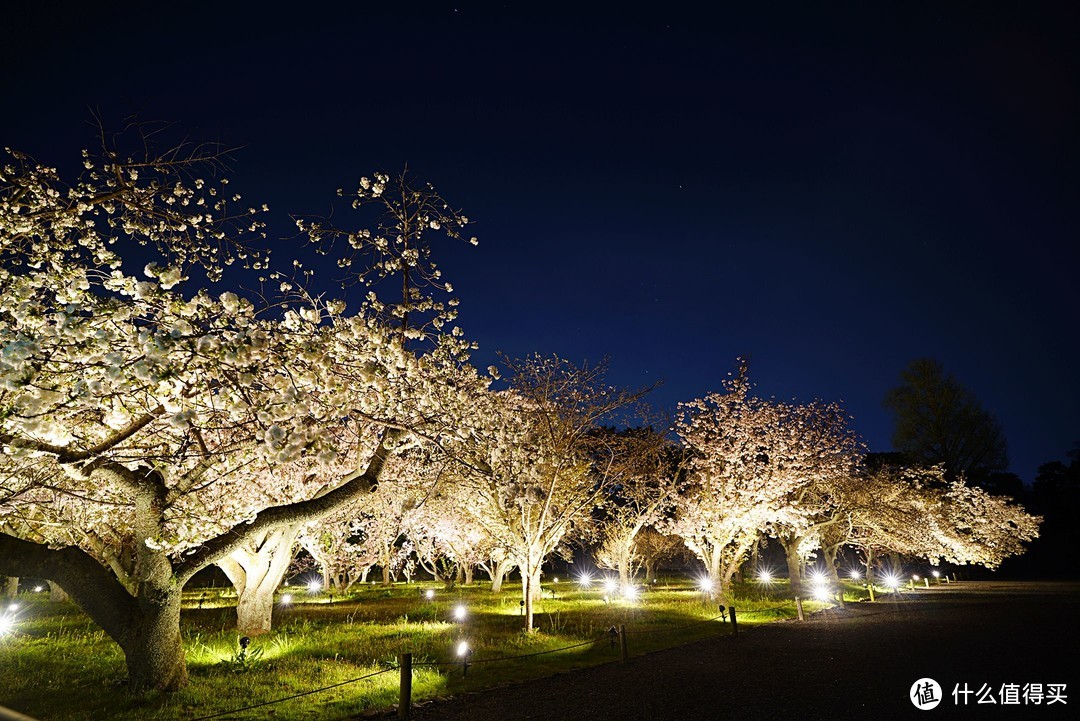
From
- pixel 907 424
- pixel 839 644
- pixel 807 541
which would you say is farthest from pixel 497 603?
pixel 907 424

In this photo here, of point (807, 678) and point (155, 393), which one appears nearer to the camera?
point (155, 393)

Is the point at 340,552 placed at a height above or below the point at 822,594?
above

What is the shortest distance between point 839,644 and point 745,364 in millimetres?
21315

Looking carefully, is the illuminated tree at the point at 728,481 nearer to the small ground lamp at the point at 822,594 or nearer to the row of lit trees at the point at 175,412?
the small ground lamp at the point at 822,594

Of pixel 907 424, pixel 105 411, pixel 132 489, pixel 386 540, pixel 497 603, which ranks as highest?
pixel 907 424

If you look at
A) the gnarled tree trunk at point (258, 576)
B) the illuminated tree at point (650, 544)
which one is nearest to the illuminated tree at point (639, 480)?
the illuminated tree at point (650, 544)

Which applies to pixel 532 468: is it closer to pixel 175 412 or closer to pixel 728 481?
pixel 175 412

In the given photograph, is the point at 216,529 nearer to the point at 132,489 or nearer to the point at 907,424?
the point at 132,489

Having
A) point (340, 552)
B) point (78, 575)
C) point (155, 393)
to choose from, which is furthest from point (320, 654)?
point (340, 552)

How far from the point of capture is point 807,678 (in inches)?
439

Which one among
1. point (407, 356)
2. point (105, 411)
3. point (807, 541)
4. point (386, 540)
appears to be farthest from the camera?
point (386, 540)

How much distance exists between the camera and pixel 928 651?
13.6m

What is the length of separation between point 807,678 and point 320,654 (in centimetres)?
1084

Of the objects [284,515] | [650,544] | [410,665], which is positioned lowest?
[650,544]
